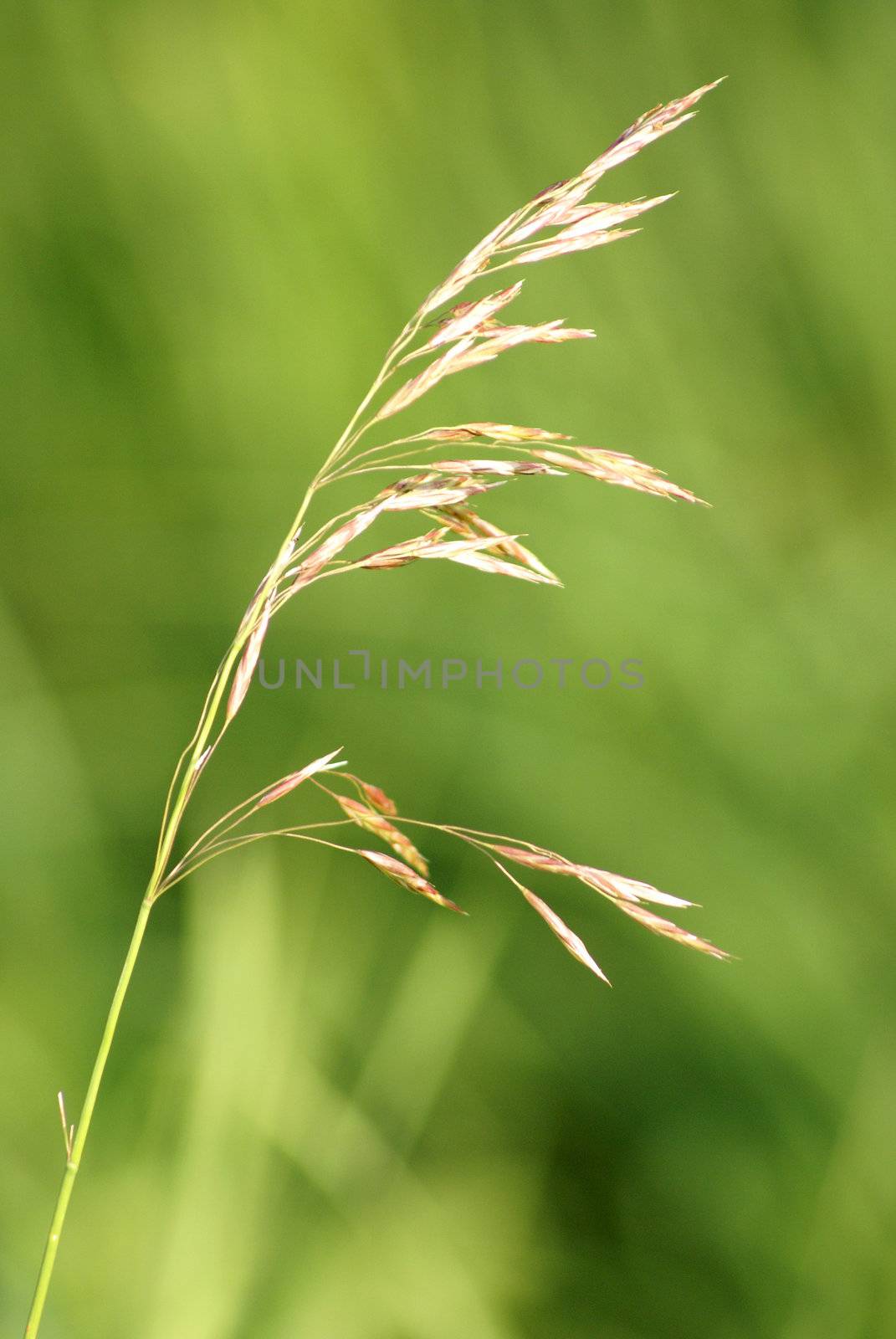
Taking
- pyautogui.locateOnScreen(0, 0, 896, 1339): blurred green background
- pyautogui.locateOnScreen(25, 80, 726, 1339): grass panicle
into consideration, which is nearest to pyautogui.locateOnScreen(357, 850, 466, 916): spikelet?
pyautogui.locateOnScreen(25, 80, 726, 1339): grass panicle

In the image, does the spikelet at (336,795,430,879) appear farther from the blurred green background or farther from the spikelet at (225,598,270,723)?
the blurred green background

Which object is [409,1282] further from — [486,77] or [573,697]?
[486,77]

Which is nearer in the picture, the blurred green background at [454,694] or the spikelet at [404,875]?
the spikelet at [404,875]

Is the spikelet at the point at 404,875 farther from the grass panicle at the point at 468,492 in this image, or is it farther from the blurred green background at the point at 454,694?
the blurred green background at the point at 454,694

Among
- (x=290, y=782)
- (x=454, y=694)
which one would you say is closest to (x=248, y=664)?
(x=290, y=782)

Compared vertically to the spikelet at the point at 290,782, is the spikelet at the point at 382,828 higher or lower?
lower

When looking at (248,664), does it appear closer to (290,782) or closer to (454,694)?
(290,782)

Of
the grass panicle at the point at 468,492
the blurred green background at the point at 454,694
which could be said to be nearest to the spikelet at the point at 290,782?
the grass panicle at the point at 468,492

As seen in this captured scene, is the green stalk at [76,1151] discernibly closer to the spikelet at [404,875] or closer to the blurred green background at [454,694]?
the spikelet at [404,875]
